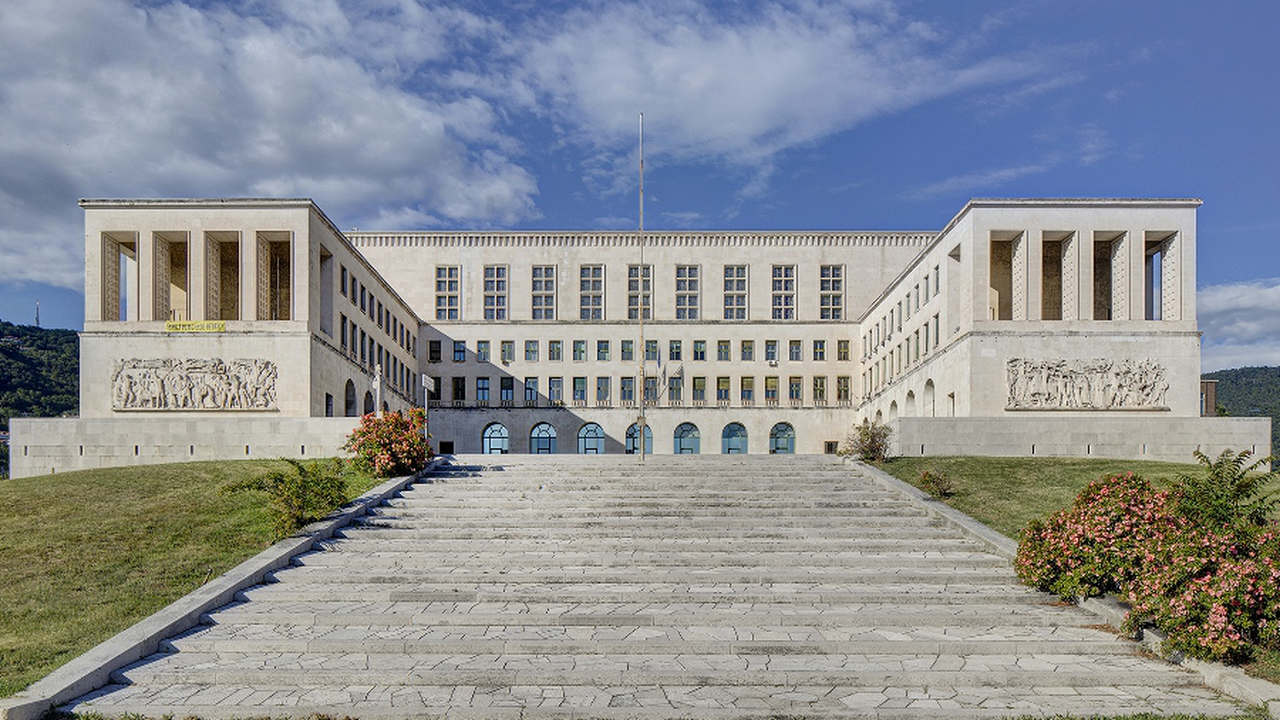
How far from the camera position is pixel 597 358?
64.1 meters

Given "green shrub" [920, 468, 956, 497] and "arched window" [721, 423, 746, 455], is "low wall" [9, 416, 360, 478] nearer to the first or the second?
"green shrub" [920, 468, 956, 497]

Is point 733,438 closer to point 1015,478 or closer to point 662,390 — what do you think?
point 662,390

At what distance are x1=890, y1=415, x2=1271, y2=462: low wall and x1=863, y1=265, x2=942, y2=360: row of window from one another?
1065 cm

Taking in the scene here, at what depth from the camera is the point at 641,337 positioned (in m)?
38.9

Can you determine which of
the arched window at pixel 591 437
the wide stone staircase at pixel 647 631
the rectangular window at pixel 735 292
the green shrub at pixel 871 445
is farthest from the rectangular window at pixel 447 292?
the wide stone staircase at pixel 647 631

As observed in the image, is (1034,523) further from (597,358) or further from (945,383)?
(597,358)

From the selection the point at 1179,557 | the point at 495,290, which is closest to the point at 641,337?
the point at 495,290

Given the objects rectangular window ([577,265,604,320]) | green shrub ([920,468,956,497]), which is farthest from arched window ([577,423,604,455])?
green shrub ([920,468,956,497])

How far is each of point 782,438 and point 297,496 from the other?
47179 millimetres

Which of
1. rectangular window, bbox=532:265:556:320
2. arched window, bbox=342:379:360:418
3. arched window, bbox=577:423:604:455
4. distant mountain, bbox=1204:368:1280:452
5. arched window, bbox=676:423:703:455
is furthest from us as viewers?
distant mountain, bbox=1204:368:1280:452

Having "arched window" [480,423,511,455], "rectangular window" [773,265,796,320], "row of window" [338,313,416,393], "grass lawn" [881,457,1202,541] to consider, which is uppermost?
"rectangular window" [773,265,796,320]

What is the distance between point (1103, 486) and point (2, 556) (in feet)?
58.8

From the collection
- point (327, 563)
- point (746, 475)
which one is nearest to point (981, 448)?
point (746, 475)

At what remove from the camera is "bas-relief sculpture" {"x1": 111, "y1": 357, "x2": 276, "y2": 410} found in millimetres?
35500
